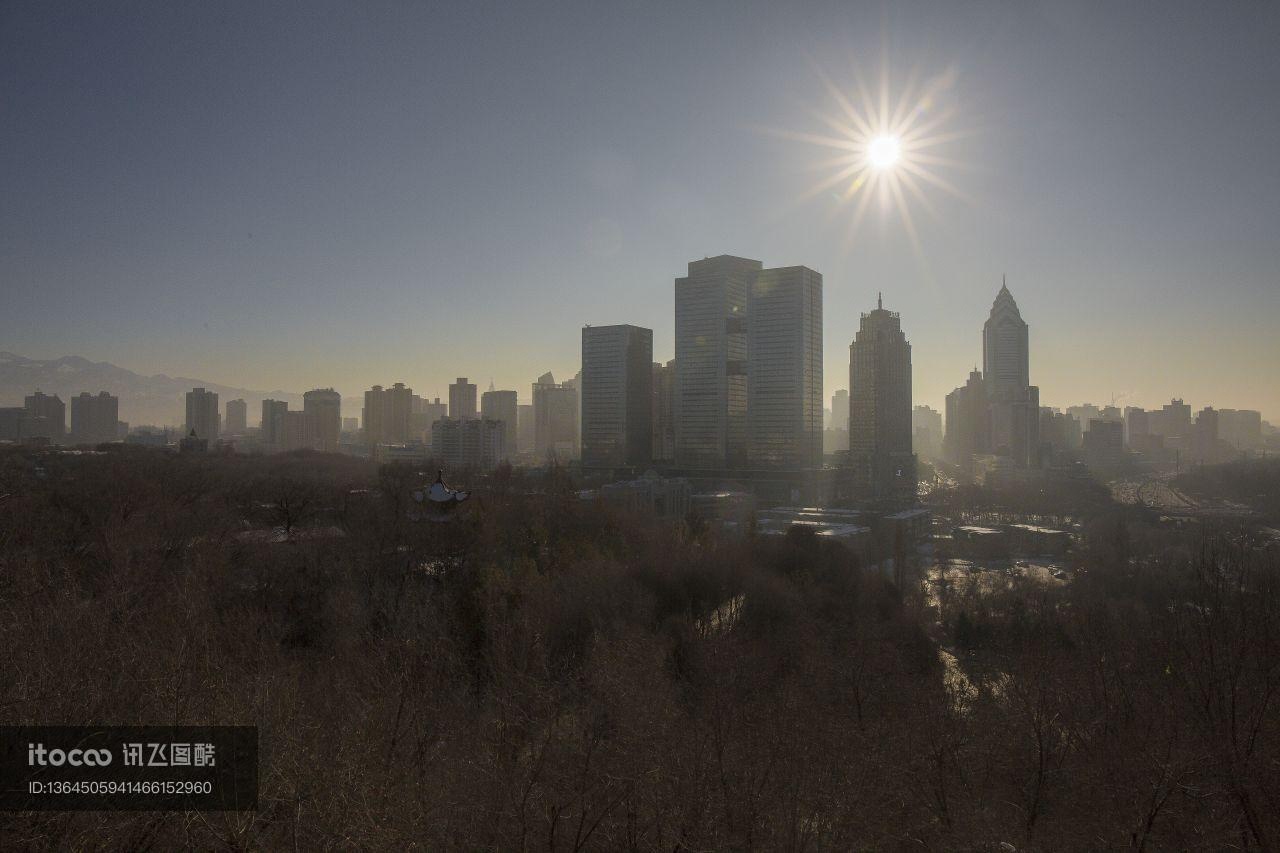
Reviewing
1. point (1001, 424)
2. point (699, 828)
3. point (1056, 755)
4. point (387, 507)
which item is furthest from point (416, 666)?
point (1001, 424)

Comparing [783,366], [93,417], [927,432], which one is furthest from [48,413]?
[927,432]

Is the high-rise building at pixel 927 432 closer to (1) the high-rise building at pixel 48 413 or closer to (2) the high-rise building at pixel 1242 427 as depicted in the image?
(2) the high-rise building at pixel 1242 427

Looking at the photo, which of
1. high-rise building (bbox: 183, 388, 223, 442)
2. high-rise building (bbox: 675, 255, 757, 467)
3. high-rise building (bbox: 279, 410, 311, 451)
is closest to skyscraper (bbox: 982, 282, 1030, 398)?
high-rise building (bbox: 675, 255, 757, 467)

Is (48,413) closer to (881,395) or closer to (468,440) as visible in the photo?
(468,440)

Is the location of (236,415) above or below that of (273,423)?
above

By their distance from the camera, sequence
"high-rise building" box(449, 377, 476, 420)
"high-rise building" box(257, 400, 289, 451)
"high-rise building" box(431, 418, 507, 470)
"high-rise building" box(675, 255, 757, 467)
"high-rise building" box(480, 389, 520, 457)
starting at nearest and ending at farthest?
"high-rise building" box(675, 255, 757, 467) < "high-rise building" box(431, 418, 507, 470) < "high-rise building" box(257, 400, 289, 451) < "high-rise building" box(480, 389, 520, 457) < "high-rise building" box(449, 377, 476, 420)

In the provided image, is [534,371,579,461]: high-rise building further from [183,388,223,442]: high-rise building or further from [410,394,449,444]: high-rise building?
[183,388,223,442]: high-rise building

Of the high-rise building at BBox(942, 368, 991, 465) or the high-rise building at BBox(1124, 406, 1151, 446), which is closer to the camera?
the high-rise building at BBox(942, 368, 991, 465)
